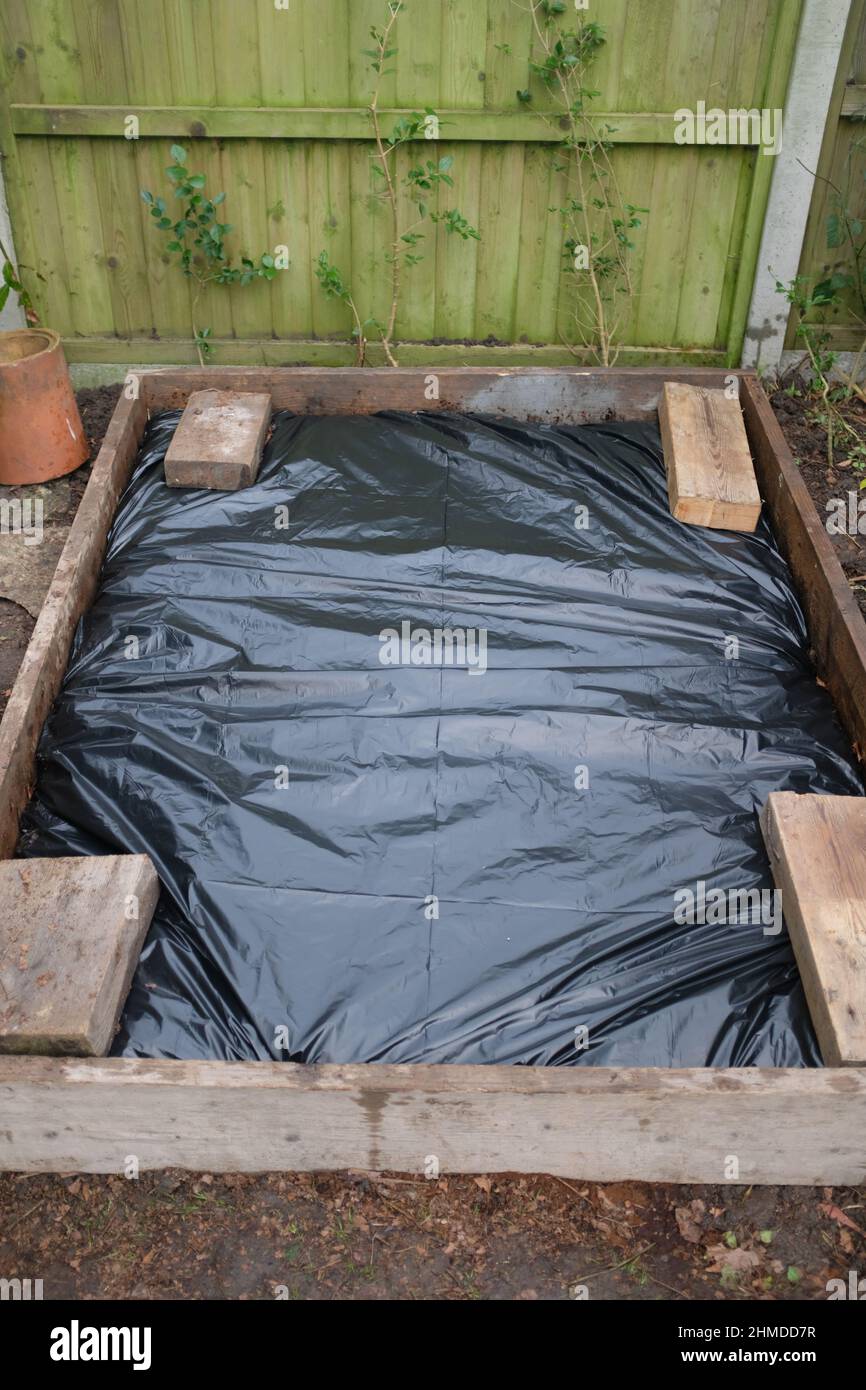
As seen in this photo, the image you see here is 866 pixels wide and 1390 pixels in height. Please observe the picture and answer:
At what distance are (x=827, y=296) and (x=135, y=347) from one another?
113 inches

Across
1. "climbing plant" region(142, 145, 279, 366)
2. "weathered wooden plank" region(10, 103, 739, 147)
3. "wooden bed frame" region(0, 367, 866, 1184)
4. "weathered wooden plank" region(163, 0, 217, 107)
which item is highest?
"weathered wooden plank" region(163, 0, 217, 107)

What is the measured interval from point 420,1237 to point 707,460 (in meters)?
2.64

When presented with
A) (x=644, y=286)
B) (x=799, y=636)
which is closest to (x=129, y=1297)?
(x=799, y=636)

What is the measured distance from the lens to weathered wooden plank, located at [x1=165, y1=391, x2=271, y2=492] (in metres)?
3.92

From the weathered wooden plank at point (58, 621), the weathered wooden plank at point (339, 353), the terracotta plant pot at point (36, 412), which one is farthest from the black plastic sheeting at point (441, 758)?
the weathered wooden plank at point (339, 353)

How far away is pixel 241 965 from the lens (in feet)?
8.44

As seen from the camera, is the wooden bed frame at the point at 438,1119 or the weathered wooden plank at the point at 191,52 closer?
the wooden bed frame at the point at 438,1119

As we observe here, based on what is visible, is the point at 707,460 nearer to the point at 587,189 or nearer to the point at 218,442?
the point at 587,189

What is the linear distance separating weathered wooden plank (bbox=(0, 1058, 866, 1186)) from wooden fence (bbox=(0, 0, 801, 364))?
11.2 feet

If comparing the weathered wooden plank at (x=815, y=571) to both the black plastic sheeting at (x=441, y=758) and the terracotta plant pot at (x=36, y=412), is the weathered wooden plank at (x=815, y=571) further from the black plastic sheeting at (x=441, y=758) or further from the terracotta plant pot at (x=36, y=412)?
the terracotta plant pot at (x=36, y=412)

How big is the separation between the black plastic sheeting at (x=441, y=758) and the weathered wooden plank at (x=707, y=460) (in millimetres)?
83

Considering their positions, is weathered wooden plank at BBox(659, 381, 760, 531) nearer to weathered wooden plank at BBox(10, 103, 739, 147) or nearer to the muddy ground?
weathered wooden plank at BBox(10, 103, 739, 147)

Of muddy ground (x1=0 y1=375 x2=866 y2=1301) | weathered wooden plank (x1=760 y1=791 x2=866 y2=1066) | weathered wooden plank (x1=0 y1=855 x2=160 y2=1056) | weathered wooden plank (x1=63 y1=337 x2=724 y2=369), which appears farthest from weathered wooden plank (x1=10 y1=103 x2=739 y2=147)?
muddy ground (x1=0 y1=375 x2=866 y2=1301)

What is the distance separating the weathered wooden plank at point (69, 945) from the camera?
2.30m
